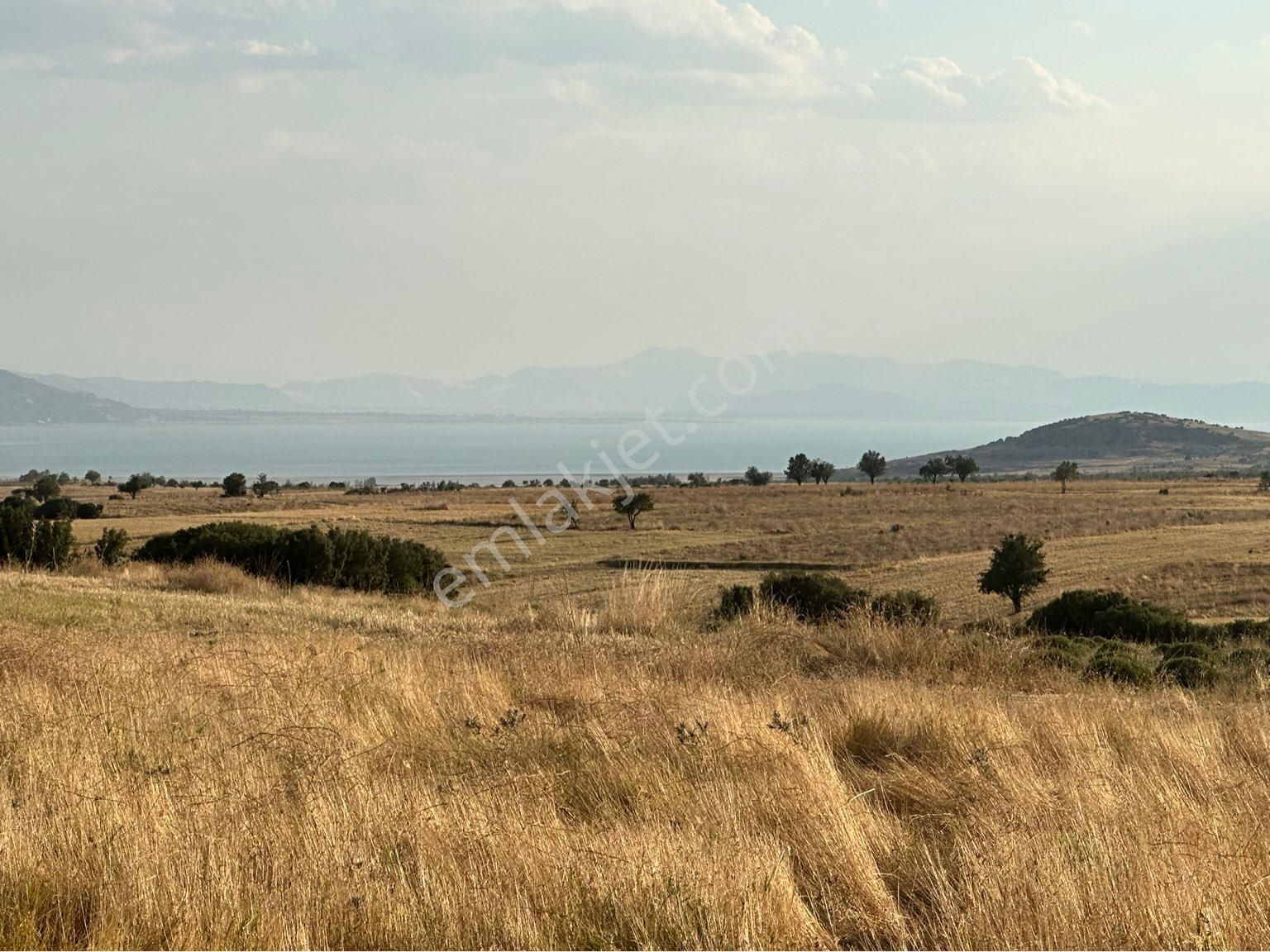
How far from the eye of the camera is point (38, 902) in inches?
158

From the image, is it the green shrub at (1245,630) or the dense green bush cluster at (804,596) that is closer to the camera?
the dense green bush cluster at (804,596)

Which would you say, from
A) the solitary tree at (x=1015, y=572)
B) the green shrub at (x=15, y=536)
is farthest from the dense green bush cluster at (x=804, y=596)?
the green shrub at (x=15, y=536)

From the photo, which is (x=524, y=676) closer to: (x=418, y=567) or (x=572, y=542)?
(x=418, y=567)

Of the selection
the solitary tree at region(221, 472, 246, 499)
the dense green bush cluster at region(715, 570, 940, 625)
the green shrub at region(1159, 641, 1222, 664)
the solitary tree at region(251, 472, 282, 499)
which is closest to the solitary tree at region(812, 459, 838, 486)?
the solitary tree at region(251, 472, 282, 499)

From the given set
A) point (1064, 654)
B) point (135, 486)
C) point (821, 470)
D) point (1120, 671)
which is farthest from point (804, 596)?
point (821, 470)

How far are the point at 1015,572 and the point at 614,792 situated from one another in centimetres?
3505

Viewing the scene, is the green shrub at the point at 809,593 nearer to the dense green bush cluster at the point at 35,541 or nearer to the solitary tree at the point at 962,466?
the dense green bush cluster at the point at 35,541

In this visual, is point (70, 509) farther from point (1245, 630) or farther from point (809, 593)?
point (1245, 630)

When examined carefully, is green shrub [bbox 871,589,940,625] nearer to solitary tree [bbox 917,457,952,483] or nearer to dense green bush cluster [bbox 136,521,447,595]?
dense green bush cluster [bbox 136,521,447,595]

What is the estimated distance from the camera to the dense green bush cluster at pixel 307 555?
26.0 meters

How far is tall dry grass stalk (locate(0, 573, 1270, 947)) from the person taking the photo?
12.9 ft

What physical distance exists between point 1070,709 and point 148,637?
7.88 meters

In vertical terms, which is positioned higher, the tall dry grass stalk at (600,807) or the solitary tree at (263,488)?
the tall dry grass stalk at (600,807)

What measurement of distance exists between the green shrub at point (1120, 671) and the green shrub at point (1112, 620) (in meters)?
10.3
